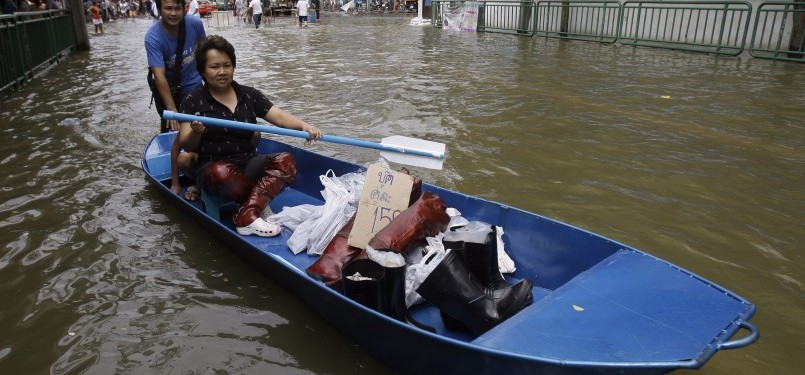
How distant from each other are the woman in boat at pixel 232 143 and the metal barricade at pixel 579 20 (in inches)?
600

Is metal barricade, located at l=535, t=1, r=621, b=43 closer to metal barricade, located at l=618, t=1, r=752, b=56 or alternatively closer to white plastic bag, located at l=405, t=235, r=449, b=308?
metal barricade, located at l=618, t=1, r=752, b=56

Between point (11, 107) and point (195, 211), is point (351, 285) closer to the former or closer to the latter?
point (195, 211)

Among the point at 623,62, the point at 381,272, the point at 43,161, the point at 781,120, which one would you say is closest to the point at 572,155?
the point at 781,120

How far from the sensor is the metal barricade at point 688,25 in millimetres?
13812

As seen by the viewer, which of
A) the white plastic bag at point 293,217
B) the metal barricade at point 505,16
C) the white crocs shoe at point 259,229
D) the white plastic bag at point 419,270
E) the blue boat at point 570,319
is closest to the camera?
the blue boat at point 570,319

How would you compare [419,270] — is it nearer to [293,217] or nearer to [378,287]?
[378,287]

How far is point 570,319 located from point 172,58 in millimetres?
4062

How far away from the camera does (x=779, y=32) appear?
512 inches

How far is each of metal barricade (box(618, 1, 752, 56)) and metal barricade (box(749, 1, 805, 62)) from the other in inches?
13.8

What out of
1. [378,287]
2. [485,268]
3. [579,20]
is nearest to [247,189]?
[378,287]

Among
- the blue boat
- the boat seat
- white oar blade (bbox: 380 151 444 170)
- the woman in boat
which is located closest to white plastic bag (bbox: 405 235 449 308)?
the blue boat

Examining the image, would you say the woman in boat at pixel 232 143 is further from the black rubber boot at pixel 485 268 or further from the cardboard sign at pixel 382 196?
the black rubber boot at pixel 485 268

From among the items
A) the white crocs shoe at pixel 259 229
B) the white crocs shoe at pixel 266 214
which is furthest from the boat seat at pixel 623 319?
the white crocs shoe at pixel 266 214

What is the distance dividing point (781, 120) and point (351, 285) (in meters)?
7.68
